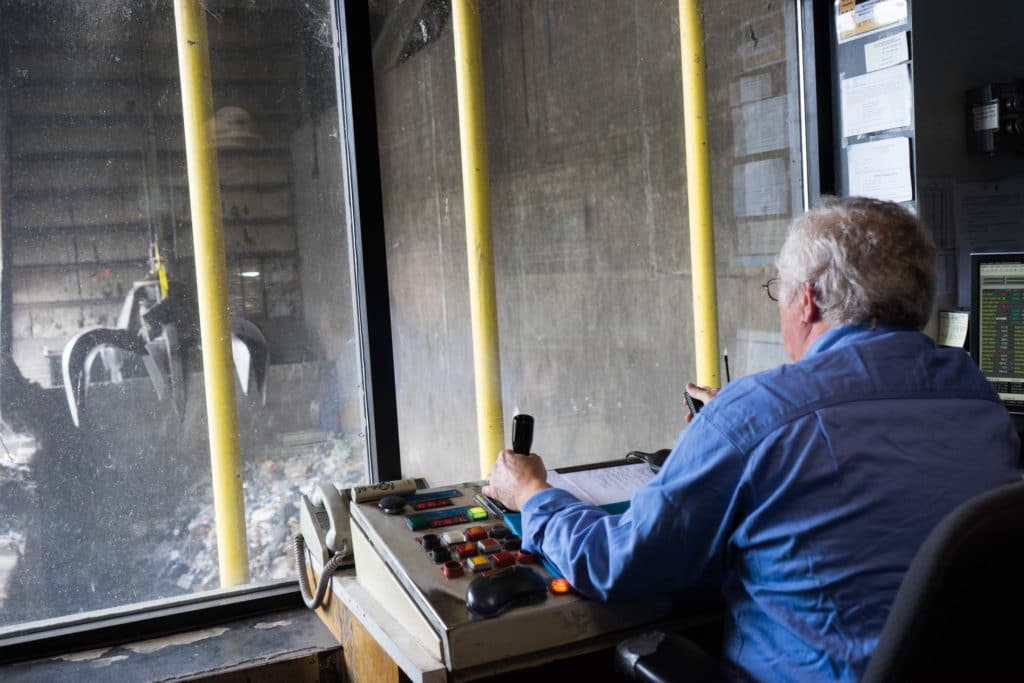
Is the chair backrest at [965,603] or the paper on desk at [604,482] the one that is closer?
the chair backrest at [965,603]

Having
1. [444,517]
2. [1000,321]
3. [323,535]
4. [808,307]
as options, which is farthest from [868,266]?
[1000,321]

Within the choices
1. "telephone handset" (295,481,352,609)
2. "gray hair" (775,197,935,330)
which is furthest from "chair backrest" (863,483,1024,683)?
"telephone handset" (295,481,352,609)

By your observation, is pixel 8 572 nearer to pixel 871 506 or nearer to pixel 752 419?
pixel 752 419

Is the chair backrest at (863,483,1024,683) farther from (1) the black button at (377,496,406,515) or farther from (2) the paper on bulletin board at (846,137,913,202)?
(2) the paper on bulletin board at (846,137,913,202)

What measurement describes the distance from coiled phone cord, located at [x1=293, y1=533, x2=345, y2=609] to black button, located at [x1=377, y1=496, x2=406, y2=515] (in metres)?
0.20

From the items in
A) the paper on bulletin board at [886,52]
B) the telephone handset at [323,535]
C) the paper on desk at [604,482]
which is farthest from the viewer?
the paper on bulletin board at [886,52]

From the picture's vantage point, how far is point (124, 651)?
1682mm

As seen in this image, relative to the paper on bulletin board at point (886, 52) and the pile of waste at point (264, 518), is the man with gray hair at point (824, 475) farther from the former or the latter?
the paper on bulletin board at point (886, 52)

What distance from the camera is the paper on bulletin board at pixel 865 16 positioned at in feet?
7.25

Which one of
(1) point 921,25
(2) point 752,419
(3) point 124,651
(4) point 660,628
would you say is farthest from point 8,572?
(1) point 921,25

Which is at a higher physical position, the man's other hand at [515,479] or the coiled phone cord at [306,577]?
the man's other hand at [515,479]

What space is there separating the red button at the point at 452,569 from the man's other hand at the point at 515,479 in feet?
0.55

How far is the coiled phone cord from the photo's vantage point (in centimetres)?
158

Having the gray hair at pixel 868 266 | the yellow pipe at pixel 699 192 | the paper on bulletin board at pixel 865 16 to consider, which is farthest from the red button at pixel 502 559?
the paper on bulletin board at pixel 865 16
